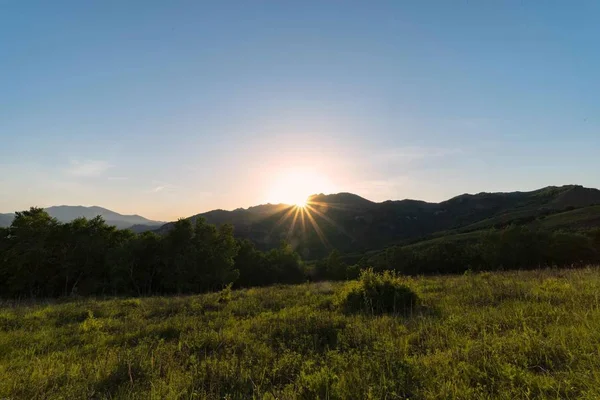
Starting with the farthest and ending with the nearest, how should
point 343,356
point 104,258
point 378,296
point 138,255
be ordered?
point 138,255
point 104,258
point 378,296
point 343,356

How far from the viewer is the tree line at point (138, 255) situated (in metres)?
44.3

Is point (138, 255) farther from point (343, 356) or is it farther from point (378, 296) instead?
point (343, 356)

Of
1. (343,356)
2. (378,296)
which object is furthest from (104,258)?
(343,356)

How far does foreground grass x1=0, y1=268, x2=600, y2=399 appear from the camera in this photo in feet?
13.5

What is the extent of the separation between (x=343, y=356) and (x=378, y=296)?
5.08m

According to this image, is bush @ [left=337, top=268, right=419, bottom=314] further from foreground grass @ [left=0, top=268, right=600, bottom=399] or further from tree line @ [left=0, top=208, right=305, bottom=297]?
tree line @ [left=0, top=208, right=305, bottom=297]

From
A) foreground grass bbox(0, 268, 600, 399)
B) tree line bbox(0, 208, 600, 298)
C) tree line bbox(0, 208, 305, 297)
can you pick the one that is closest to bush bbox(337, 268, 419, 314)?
foreground grass bbox(0, 268, 600, 399)

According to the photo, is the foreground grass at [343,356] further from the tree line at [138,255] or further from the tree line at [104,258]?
the tree line at [138,255]

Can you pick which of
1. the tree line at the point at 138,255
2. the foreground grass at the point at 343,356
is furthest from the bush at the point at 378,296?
the tree line at the point at 138,255

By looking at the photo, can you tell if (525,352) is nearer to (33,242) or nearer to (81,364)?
(81,364)

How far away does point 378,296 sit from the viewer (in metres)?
10.2

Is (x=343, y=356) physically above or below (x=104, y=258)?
above

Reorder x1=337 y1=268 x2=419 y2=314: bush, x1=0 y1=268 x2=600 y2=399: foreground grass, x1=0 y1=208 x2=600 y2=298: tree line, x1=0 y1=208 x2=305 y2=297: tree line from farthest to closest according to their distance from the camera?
x1=0 y1=208 x2=600 y2=298: tree line, x1=0 y1=208 x2=305 y2=297: tree line, x1=337 y1=268 x2=419 y2=314: bush, x1=0 y1=268 x2=600 y2=399: foreground grass

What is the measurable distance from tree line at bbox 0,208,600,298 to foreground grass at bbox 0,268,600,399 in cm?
3955
